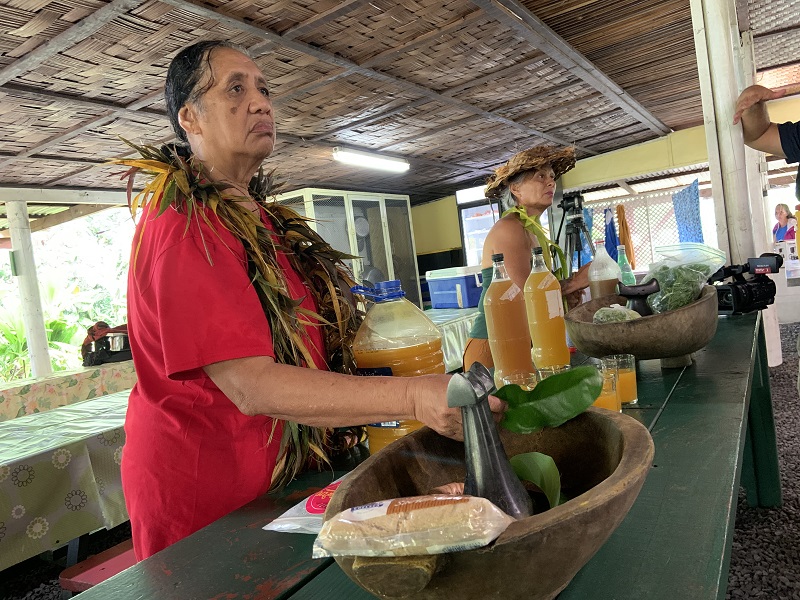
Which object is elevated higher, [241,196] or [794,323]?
[241,196]

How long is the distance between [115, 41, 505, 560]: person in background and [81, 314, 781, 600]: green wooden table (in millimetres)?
133

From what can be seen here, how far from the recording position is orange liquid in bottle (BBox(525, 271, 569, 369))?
1650mm

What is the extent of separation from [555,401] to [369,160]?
6.00m

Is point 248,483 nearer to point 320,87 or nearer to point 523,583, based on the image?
point 523,583

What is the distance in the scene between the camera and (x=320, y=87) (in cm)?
419

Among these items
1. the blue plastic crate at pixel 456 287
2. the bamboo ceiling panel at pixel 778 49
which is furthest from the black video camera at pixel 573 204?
the bamboo ceiling panel at pixel 778 49

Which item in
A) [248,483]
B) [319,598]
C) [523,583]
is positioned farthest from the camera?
[248,483]

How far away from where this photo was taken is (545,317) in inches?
65.2

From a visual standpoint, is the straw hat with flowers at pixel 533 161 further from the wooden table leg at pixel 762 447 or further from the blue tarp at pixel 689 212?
the blue tarp at pixel 689 212

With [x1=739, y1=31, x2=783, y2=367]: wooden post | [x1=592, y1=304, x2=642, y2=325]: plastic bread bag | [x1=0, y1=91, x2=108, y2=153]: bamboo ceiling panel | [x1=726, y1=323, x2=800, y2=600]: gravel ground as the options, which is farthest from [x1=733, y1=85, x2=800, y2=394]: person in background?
[x1=0, y1=91, x2=108, y2=153]: bamboo ceiling panel

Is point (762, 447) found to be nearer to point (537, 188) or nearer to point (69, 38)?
point (537, 188)

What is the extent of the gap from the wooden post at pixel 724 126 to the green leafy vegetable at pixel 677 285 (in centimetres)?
142

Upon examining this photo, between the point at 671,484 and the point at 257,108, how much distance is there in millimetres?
1115

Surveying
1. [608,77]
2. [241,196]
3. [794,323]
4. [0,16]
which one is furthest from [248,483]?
[794,323]
